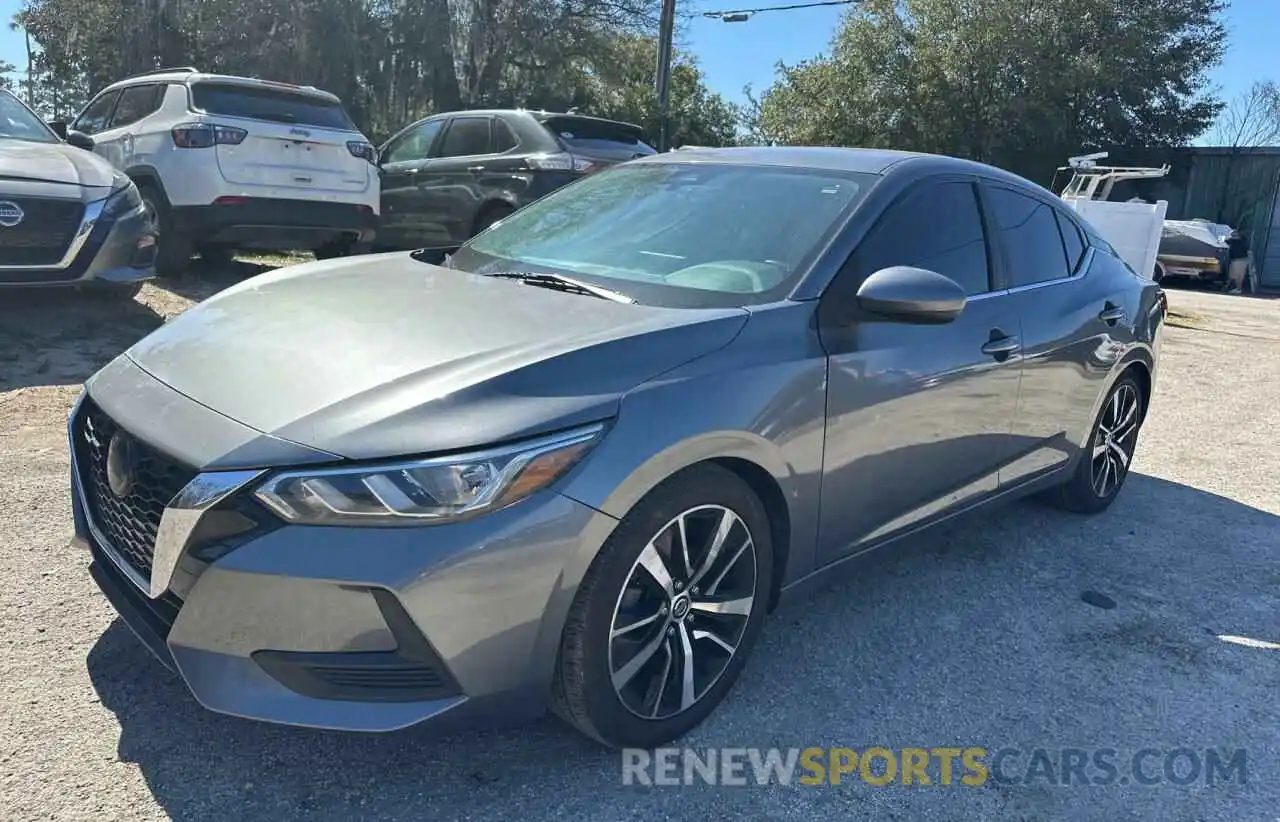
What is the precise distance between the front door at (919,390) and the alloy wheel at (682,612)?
1.36ft

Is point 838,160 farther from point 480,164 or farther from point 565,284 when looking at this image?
point 480,164

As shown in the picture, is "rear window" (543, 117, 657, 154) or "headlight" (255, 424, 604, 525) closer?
"headlight" (255, 424, 604, 525)

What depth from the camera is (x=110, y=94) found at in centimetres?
880

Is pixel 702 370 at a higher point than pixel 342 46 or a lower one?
lower

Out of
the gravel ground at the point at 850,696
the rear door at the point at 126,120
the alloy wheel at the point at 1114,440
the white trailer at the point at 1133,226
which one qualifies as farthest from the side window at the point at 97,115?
the white trailer at the point at 1133,226

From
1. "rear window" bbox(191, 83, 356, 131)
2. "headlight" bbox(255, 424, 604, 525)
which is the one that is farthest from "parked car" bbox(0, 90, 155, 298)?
"headlight" bbox(255, 424, 604, 525)

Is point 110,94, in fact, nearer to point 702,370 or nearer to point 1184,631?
point 702,370

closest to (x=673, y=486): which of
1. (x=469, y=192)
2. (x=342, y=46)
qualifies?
(x=469, y=192)

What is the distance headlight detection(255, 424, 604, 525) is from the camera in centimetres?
212

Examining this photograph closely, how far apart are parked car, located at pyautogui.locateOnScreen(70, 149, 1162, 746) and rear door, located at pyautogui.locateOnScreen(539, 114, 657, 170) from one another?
16.6 ft

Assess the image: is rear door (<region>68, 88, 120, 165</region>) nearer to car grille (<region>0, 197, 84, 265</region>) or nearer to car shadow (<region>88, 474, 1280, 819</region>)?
car grille (<region>0, 197, 84, 265</region>)

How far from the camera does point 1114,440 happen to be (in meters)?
4.87

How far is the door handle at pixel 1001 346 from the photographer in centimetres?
362

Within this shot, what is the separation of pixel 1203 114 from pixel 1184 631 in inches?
1067
